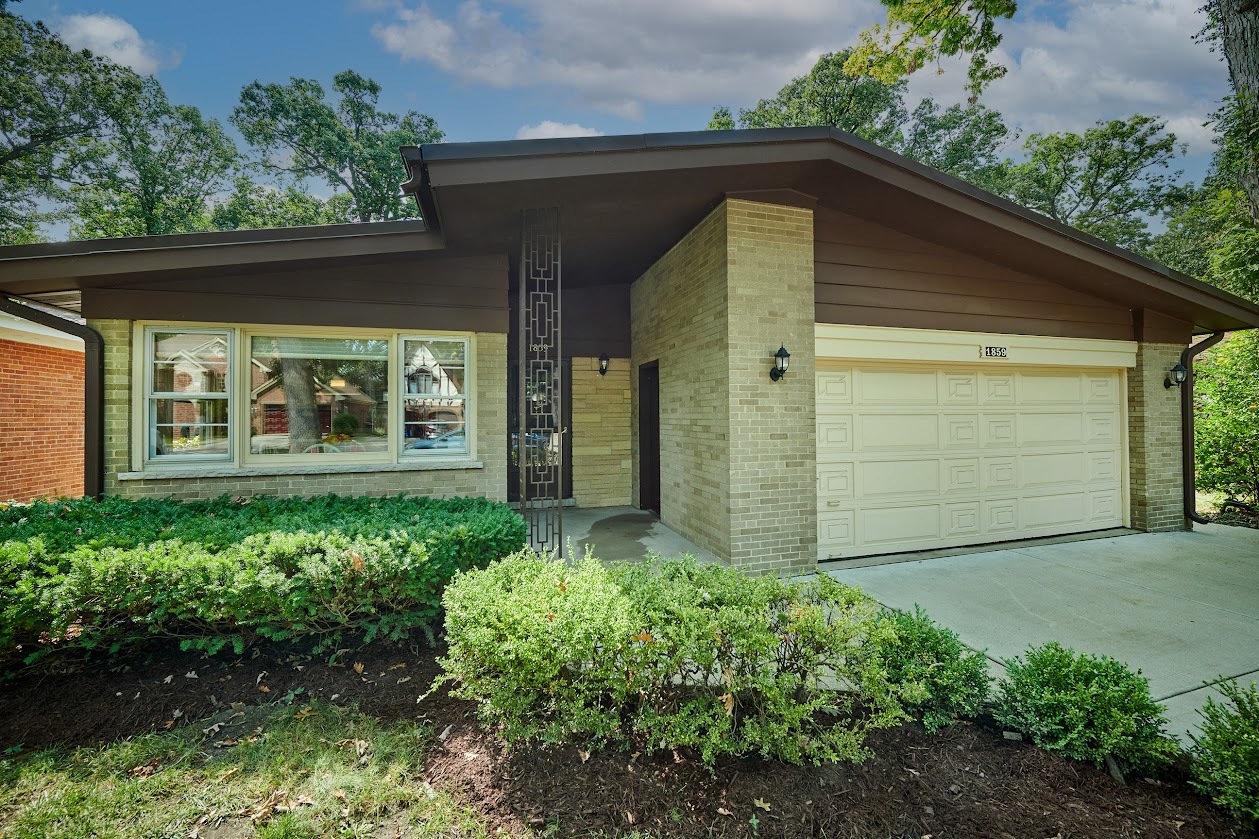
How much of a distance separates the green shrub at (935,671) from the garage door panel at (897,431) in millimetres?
3421

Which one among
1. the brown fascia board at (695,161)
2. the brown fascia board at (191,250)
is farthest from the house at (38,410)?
the brown fascia board at (695,161)

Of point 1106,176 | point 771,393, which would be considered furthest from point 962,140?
point 771,393

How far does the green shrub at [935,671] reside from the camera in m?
2.46

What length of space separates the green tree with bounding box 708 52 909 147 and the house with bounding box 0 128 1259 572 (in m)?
14.7

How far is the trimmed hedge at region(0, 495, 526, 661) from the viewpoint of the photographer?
9.48ft

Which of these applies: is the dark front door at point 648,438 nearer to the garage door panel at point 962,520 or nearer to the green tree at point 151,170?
the garage door panel at point 962,520

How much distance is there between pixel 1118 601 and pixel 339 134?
86.0ft

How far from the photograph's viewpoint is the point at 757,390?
4988mm

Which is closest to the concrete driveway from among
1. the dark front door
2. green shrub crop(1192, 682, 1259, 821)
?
green shrub crop(1192, 682, 1259, 821)

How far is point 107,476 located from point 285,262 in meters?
2.60

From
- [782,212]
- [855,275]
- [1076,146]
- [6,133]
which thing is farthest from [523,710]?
[1076,146]

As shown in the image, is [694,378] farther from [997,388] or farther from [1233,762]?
[1233,762]

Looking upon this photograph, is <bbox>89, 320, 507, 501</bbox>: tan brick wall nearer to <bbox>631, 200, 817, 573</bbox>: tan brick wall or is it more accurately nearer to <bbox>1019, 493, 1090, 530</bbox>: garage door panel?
<bbox>631, 200, 817, 573</bbox>: tan brick wall

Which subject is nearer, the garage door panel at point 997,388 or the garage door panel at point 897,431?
the garage door panel at point 897,431
